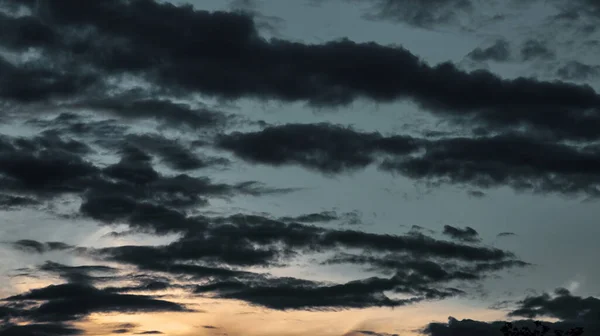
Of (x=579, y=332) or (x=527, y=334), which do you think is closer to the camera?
(x=579, y=332)

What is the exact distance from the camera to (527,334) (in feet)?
446

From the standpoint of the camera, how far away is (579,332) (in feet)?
399

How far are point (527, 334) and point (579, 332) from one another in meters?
15.0
